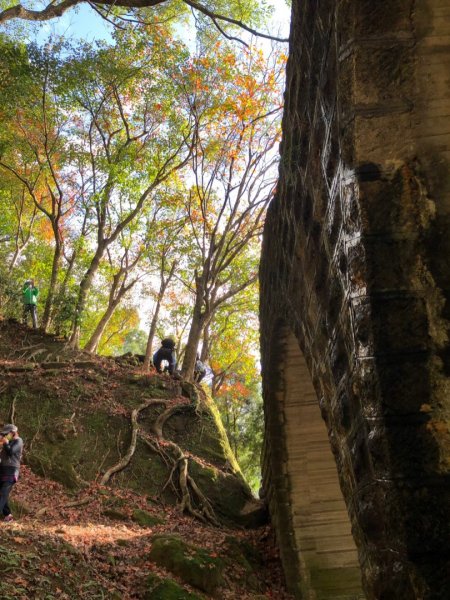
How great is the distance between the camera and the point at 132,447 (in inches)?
397

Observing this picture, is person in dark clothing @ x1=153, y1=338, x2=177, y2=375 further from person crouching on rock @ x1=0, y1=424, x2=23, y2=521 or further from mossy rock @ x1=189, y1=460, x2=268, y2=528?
person crouching on rock @ x1=0, y1=424, x2=23, y2=521

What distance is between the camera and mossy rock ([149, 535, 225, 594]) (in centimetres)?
623

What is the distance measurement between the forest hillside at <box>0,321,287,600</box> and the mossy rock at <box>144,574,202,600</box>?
0.01m

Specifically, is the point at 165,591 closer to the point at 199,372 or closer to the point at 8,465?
the point at 8,465

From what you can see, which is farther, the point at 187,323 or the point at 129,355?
the point at 187,323

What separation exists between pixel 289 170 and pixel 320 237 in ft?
3.00

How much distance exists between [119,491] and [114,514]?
39.1 inches

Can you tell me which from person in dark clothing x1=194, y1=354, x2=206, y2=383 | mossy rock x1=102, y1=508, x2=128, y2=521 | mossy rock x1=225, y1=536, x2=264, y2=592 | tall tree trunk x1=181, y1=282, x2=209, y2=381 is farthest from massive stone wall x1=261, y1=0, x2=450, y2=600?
person in dark clothing x1=194, y1=354, x2=206, y2=383

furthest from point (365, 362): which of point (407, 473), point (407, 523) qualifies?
point (407, 523)

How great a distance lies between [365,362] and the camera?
1.93m

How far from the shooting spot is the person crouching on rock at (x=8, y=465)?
6625mm

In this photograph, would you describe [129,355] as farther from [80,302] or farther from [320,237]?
[320,237]

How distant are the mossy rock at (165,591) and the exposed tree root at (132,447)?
3594 millimetres

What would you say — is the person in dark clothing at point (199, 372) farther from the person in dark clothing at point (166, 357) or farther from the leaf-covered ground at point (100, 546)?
the leaf-covered ground at point (100, 546)
